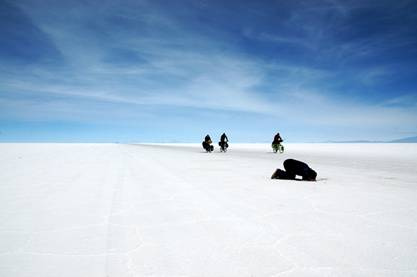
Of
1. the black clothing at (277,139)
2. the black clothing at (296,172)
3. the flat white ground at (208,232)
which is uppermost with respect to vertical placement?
the black clothing at (277,139)

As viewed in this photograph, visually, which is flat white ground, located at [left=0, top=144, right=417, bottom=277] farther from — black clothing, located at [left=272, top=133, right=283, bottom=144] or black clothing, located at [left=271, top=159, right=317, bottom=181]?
black clothing, located at [left=272, top=133, right=283, bottom=144]

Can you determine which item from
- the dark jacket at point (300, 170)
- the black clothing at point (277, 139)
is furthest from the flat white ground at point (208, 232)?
the black clothing at point (277, 139)

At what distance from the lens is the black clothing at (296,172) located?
863cm

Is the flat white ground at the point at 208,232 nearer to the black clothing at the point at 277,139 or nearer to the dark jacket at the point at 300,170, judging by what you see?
the dark jacket at the point at 300,170

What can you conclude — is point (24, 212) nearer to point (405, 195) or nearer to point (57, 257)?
point (57, 257)

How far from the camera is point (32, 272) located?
8.46ft

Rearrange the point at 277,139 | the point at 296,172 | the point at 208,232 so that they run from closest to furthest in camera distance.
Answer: the point at 208,232 → the point at 296,172 → the point at 277,139

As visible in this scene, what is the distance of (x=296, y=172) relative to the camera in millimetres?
8977

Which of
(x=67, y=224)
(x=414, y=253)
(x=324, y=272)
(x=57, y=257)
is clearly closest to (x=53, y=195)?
(x=67, y=224)

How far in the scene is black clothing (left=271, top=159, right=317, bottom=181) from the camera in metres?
8.63

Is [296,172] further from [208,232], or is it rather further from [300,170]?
[208,232]

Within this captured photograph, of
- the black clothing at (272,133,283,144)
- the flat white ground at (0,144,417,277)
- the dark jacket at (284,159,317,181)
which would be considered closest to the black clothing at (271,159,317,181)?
the dark jacket at (284,159,317,181)

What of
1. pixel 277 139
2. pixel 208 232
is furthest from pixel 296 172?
pixel 277 139

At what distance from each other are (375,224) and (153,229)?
2773 mm
